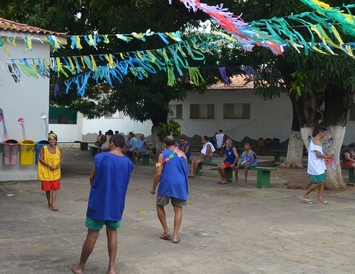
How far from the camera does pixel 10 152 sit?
1339cm

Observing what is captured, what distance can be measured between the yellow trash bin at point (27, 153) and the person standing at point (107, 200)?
28.1 ft

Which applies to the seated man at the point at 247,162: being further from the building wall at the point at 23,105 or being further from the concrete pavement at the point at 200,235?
the building wall at the point at 23,105

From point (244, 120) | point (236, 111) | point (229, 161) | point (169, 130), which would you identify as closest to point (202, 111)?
point (236, 111)

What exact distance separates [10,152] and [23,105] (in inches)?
52.9

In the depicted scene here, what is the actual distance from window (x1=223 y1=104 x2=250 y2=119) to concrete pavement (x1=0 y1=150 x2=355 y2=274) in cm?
1845

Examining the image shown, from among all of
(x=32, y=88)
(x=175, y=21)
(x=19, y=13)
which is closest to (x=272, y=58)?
(x=175, y=21)

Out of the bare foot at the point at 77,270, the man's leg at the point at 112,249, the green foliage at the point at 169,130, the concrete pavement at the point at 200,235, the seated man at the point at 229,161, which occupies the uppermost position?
the green foliage at the point at 169,130

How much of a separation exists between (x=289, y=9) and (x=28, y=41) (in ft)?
16.4

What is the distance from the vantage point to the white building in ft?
44.2

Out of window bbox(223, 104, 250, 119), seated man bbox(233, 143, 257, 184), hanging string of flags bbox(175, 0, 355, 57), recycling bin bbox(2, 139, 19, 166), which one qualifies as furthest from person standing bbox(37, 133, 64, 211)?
window bbox(223, 104, 250, 119)

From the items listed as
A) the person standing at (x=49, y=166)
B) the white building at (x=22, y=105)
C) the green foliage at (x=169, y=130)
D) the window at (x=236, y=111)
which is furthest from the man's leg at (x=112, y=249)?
the window at (x=236, y=111)

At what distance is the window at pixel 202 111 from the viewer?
31.7 meters

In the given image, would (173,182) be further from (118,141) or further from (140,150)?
(140,150)

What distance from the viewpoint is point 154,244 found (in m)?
7.00
